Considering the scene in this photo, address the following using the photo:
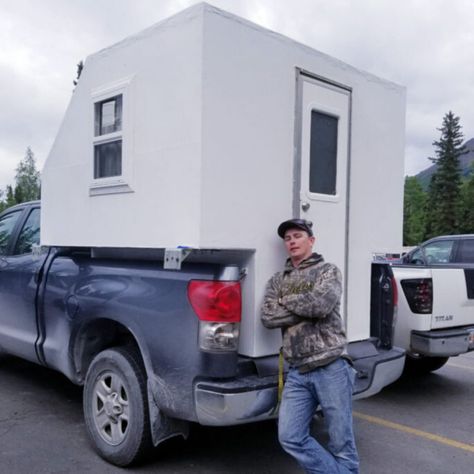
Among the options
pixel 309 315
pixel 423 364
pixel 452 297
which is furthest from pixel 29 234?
pixel 423 364

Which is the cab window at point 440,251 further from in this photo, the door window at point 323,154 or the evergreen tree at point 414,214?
the evergreen tree at point 414,214

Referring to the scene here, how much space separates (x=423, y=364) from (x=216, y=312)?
14.5 ft

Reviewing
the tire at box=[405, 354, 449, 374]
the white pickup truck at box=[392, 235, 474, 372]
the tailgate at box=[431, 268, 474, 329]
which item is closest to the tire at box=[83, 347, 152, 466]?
the white pickup truck at box=[392, 235, 474, 372]

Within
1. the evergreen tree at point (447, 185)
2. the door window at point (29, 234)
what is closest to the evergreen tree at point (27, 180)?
the evergreen tree at point (447, 185)

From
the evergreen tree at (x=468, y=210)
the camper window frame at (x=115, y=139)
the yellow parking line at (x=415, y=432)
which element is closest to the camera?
the camper window frame at (x=115, y=139)

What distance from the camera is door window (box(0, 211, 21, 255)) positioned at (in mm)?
5504

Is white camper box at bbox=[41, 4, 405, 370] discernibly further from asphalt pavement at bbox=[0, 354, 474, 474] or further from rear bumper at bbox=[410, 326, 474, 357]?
rear bumper at bbox=[410, 326, 474, 357]

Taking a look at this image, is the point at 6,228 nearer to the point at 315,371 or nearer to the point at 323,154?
the point at 323,154

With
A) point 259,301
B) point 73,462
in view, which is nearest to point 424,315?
point 259,301

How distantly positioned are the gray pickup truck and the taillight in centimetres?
100

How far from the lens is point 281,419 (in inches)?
120

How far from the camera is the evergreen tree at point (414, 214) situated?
2855 inches

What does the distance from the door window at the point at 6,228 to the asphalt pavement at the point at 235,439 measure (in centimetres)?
147

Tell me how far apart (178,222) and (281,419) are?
4.35 feet
